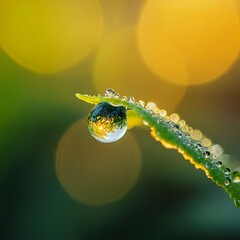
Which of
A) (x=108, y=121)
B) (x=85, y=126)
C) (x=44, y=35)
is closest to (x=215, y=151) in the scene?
(x=108, y=121)

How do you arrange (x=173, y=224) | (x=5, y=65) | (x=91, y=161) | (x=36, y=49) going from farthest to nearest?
(x=36, y=49) < (x=5, y=65) < (x=91, y=161) < (x=173, y=224)

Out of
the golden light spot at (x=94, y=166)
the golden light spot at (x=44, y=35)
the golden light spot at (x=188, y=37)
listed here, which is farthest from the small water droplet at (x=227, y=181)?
the golden light spot at (x=188, y=37)

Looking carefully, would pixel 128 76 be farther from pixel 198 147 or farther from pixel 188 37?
pixel 198 147

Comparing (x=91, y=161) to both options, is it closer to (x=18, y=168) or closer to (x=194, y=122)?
(x=18, y=168)

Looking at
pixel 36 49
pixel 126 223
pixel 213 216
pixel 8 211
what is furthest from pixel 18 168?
pixel 36 49

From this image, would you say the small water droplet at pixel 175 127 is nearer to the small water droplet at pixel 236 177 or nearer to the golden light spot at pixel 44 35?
the small water droplet at pixel 236 177

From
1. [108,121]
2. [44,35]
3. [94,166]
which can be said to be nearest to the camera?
[108,121]

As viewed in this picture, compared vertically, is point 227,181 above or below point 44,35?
below

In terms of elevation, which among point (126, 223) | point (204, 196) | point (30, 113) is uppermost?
point (30, 113)
